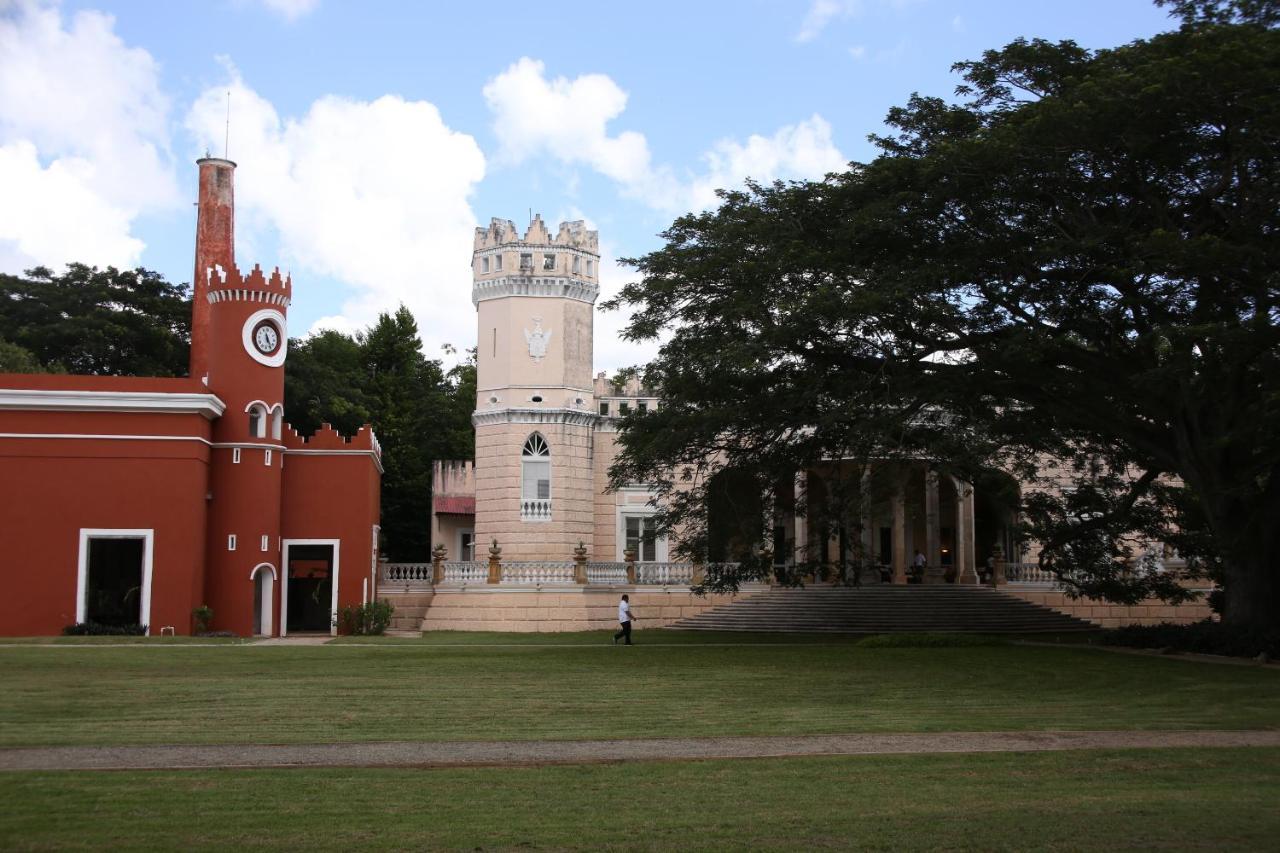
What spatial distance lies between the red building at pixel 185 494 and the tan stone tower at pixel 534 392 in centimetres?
428

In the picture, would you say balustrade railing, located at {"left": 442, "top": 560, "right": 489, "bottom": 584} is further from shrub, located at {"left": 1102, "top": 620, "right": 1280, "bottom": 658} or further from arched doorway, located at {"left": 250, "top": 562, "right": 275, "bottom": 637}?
shrub, located at {"left": 1102, "top": 620, "right": 1280, "bottom": 658}

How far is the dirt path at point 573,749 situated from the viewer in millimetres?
11141

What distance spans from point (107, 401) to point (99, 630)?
17.1 ft

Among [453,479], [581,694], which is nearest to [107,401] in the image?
[453,479]

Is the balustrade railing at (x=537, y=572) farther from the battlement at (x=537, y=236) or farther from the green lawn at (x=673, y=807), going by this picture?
the green lawn at (x=673, y=807)

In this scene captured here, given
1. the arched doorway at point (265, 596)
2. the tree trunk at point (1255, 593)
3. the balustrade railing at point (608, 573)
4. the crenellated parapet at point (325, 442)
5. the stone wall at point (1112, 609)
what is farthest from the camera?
the stone wall at point (1112, 609)

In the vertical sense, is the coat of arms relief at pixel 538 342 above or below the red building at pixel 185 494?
above

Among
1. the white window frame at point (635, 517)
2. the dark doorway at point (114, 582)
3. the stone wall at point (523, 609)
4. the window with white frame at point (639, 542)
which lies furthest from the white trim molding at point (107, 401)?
the window with white frame at point (639, 542)

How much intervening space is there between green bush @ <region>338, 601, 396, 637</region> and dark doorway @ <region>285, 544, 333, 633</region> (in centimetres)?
285

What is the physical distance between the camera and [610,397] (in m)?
40.4

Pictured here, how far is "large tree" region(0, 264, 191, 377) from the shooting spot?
48.8 m

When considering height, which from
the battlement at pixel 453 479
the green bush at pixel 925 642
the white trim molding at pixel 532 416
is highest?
the white trim molding at pixel 532 416

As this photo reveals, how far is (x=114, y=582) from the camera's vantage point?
30438 millimetres

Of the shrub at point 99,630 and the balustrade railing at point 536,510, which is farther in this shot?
the balustrade railing at point 536,510
